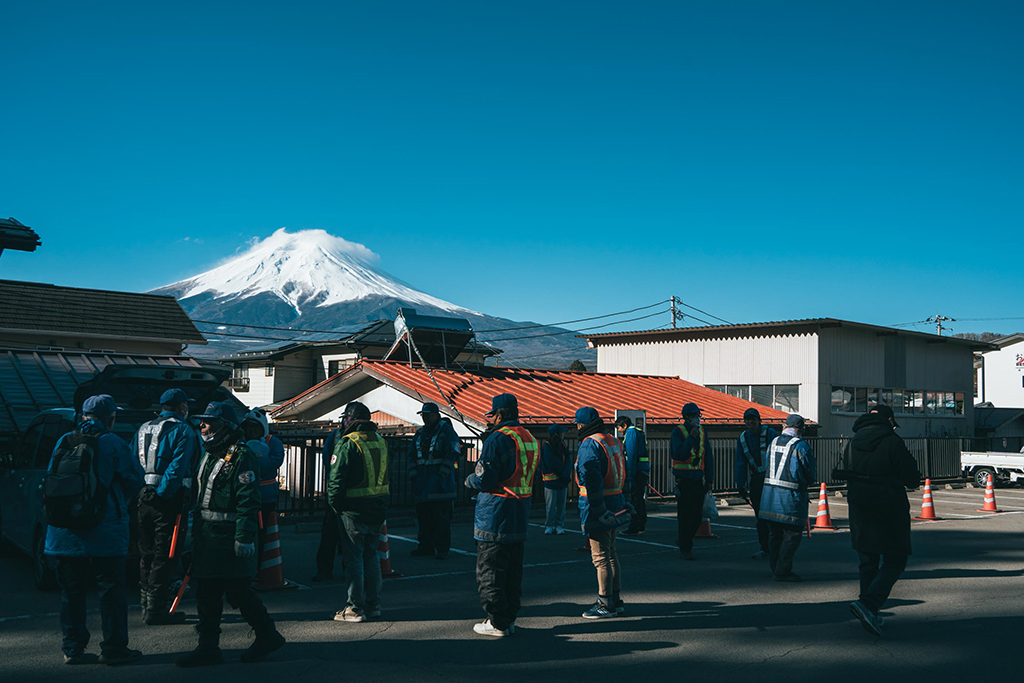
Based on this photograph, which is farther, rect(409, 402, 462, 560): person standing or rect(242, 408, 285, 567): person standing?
rect(409, 402, 462, 560): person standing

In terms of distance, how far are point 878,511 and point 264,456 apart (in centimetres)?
615

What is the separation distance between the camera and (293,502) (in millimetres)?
13906

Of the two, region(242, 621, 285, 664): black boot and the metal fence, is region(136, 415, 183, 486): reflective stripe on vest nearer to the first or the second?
region(242, 621, 285, 664): black boot

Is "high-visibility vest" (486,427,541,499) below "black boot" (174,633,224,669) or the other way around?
the other way around

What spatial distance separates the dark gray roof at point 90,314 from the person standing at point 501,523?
2616cm

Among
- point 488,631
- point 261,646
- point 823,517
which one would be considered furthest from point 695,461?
point 261,646

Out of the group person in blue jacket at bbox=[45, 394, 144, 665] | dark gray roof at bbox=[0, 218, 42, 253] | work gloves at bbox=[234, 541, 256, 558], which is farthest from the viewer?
dark gray roof at bbox=[0, 218, 42, 253]

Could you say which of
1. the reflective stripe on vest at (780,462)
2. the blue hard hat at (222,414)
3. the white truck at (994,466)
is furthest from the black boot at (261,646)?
the white truck at (994,466)

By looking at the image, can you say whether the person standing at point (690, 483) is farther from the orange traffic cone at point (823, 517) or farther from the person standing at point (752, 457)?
the orange traffic cone at point (823, 517)

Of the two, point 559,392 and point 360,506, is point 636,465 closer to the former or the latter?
point 360,506

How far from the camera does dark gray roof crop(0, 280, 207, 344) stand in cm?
2858

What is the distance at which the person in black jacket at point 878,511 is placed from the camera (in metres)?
6.89

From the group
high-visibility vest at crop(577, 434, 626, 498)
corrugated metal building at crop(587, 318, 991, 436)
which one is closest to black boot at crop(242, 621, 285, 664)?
high-visibility vest at crop(577, 434, 626, 498)

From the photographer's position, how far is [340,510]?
6.98 meters
